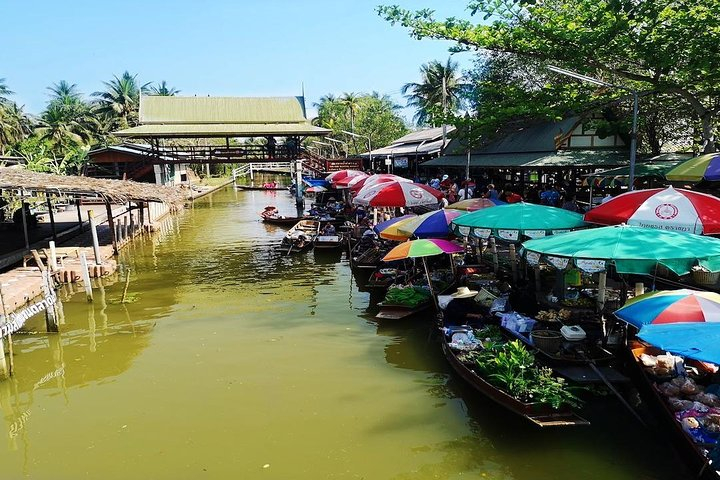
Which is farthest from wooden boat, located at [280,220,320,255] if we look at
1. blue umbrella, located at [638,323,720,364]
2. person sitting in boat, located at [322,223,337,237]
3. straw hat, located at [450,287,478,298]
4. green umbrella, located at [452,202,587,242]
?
blue umbrella, located at [638,323,720,364]

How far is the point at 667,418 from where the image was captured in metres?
7.01

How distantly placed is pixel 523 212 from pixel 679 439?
5432 millimetres

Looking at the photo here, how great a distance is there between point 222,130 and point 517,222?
25495mm

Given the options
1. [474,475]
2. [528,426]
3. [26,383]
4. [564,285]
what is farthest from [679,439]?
[26,383]

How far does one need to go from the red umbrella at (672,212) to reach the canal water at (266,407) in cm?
356

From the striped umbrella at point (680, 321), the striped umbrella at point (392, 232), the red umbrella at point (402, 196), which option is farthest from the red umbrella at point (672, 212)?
the red umbrella at point (402, 196)

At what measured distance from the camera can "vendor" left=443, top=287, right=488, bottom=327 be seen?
10.7m

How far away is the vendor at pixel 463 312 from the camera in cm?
1070

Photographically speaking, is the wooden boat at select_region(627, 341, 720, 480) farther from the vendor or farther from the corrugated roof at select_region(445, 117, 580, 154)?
the corrugated roof at select_region(445, 117, 580, 154)

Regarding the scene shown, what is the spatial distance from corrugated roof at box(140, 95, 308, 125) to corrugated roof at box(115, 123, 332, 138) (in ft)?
3.41

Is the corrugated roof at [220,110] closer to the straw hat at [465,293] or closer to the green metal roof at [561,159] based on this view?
the green metal roof at [561,159]

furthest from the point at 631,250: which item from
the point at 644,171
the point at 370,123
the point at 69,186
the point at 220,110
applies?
the point at 370,123

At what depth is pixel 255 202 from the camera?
4544 centimetres

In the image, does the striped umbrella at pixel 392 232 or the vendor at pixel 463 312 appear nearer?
the vendor at pixel 463 312
